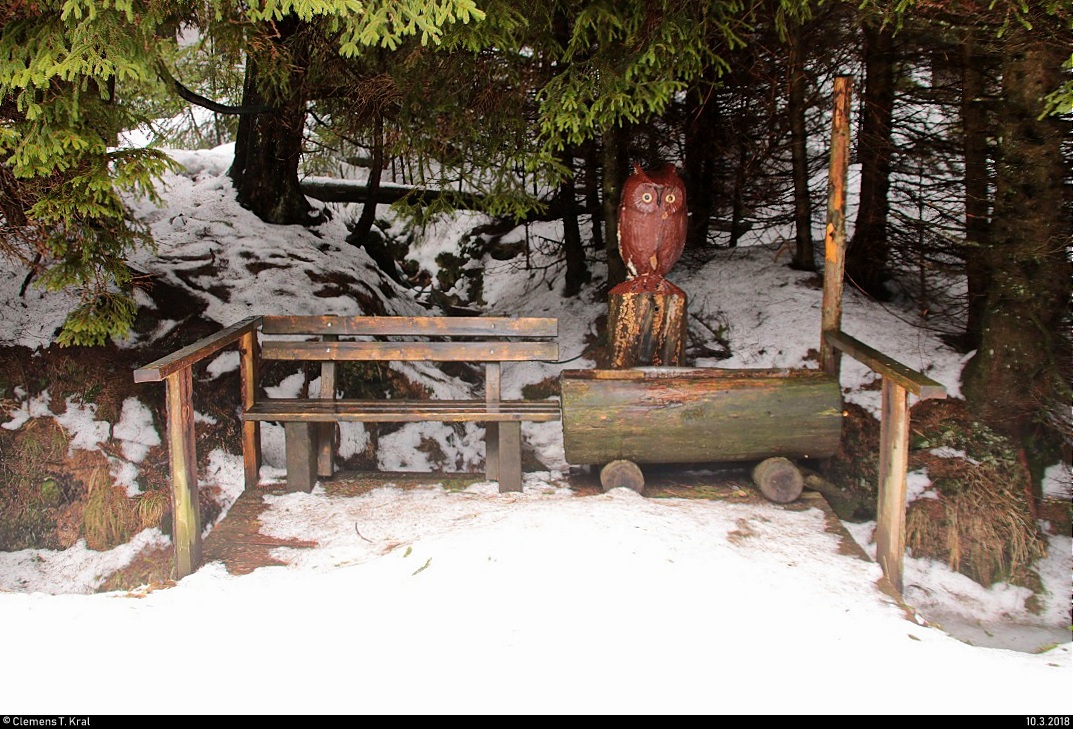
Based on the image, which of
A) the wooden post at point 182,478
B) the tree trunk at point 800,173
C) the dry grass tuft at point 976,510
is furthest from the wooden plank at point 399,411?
the tree trunk at point 800,173

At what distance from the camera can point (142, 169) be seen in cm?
478

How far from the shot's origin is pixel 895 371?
4.27m

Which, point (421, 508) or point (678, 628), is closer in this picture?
point (678, 628)

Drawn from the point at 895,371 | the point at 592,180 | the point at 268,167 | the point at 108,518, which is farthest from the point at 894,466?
the point at 268,167

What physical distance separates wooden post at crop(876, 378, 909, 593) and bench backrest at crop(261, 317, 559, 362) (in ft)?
7.25

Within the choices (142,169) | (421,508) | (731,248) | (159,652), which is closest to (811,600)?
(421,508)

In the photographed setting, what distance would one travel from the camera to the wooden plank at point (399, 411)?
535 centimetres

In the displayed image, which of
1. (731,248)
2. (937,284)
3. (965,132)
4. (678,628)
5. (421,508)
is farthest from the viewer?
(731,248)

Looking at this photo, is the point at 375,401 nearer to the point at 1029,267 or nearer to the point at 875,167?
the point at 1029,267

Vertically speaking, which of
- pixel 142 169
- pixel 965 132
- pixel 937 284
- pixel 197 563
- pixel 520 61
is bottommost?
pixel 197 563

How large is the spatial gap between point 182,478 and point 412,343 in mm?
1784

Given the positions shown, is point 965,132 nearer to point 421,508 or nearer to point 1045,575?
point 1045,575

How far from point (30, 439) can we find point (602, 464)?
4387 millimetres

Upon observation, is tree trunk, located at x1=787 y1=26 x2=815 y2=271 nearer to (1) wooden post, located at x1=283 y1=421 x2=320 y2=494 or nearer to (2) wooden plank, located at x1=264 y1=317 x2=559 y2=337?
(2) wooden plank, located at x1=264 y1=317 x2=559 y2=337
